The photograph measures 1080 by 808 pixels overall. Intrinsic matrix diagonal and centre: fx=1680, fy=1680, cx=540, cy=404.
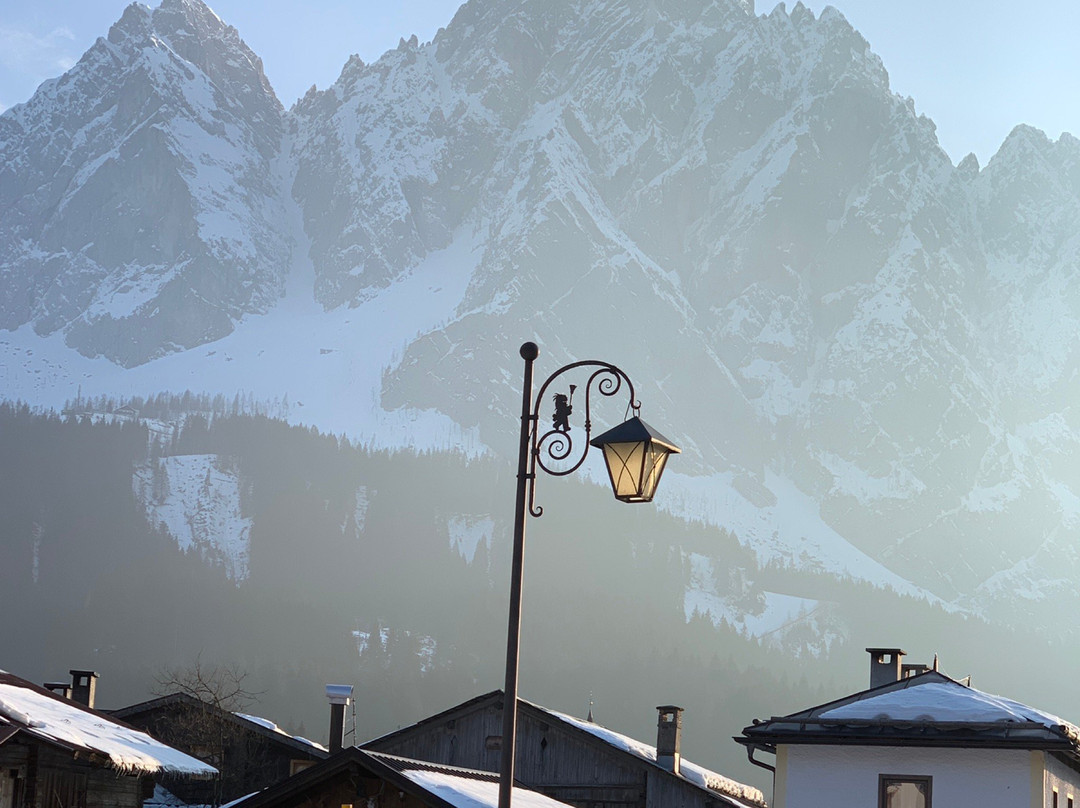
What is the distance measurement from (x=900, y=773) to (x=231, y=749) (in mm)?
20773

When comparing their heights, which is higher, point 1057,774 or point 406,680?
point 406,680

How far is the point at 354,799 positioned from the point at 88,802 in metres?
8.34

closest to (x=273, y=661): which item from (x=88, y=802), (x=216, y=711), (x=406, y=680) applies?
(x=406, y=680)

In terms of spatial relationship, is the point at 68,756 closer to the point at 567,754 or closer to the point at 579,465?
the point at 567,754

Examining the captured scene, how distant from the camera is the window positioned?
27688 millimetres

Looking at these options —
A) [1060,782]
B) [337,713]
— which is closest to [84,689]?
[337,713]

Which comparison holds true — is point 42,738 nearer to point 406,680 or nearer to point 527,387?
point 527,387

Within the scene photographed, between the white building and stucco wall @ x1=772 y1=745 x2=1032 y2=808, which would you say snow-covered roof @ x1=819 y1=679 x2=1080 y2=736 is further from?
stucco wall @ x1=772 y1=745 x2=1032 y2=808

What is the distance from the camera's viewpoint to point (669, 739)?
4212 centimetres

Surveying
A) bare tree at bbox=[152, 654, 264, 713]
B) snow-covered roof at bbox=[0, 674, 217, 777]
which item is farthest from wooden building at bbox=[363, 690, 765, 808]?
snow-covered roof at bbox=[0, 674, 217, 777]

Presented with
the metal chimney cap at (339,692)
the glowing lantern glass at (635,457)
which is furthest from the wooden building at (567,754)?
the glowing lantern glass at (635,457)

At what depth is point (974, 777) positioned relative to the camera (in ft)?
89.5

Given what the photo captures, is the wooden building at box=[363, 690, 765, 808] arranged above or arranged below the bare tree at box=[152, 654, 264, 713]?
below

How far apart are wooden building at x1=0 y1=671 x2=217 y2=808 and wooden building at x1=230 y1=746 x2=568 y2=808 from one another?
14.3 feet
